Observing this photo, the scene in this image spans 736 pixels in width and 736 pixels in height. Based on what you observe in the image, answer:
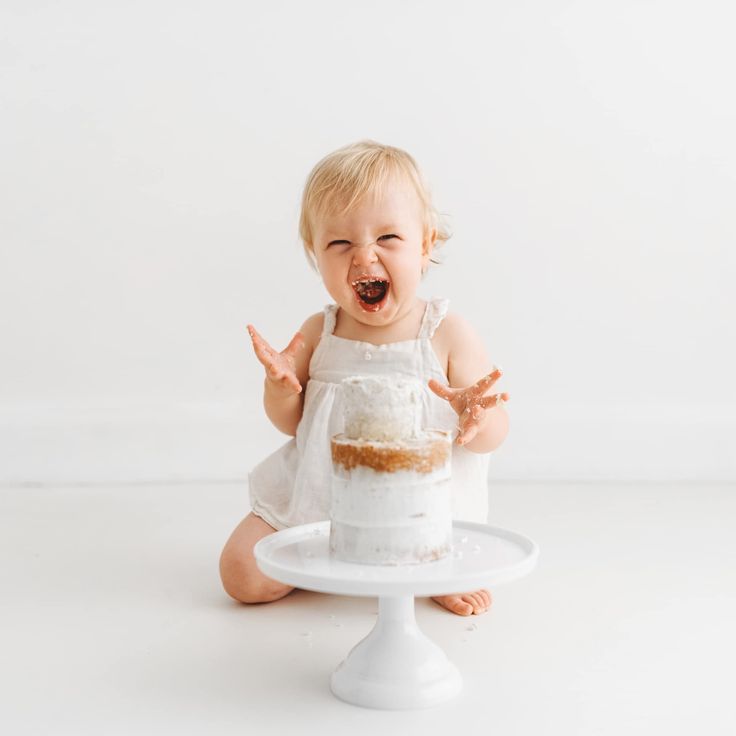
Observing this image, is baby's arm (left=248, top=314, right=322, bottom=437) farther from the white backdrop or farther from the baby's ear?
the white backdrop

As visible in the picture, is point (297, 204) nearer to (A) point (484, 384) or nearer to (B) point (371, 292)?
(B) point (371, 292)

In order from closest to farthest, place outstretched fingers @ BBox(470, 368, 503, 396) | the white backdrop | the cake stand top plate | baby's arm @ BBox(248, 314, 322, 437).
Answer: the cake stand top plate < outstretched fingers @ BBox(470, 368, 503, 396) < baby's arm @ BBox(248, 314, 322, 437) < the white backdrop

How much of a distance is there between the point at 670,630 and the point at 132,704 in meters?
0.68

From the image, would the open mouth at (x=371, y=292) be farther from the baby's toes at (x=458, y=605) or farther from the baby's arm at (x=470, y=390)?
the baby's toes at (x=458, y=605)

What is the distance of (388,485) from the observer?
111 centimetres

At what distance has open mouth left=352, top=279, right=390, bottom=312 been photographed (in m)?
1.50

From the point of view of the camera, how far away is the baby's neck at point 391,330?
157 cm

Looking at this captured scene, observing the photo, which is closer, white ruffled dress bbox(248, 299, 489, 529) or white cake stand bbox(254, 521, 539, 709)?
white cake stand bbox(254, 521, 539, 709)

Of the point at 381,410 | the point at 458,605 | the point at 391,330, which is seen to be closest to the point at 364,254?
the point at 391,330

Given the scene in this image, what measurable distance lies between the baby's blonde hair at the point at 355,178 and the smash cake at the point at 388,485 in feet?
1.30

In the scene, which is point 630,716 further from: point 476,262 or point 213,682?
point 476,262

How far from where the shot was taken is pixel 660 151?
249 cm

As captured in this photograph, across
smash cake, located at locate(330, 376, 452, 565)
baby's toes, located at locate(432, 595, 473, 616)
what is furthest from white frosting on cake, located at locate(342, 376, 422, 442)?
baby's toes, located at locate(432, 595, 473, 616)

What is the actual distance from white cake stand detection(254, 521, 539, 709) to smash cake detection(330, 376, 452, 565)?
0.02 m
